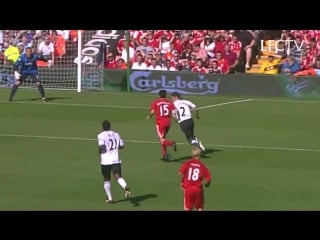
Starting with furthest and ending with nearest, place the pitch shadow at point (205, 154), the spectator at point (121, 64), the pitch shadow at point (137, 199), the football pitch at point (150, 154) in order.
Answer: the spectator at point (121, 64), the pitch shadow at point (205, 154), the football pitch at point (150, 154), the pitch shadow at point (137, 199)

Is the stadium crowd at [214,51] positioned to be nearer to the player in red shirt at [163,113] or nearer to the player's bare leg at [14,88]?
the player's bare leg at [14,88]

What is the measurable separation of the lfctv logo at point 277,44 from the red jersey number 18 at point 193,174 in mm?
25046

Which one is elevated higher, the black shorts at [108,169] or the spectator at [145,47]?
the spectator at [145,47]

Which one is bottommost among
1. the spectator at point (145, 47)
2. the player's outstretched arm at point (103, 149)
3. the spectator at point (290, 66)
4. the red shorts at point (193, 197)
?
the red shorts at point (193, 197)

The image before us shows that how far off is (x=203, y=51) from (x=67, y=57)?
23.1ft

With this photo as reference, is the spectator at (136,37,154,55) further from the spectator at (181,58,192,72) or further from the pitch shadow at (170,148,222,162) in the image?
the pitch shadow at (170,148,222,162)

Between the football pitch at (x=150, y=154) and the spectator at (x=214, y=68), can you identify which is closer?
the football pitch at (x=150, y=154)

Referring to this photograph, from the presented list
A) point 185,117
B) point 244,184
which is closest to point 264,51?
point 185,117

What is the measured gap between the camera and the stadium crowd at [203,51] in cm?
3794

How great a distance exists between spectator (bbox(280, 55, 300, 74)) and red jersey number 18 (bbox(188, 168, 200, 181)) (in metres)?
23.3

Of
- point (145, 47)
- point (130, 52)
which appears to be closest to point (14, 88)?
point (130, 52)

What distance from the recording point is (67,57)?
40.8 m

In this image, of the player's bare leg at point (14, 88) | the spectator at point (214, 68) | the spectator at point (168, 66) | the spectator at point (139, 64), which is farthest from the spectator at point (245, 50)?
the player's bare leg at point (14, 88)

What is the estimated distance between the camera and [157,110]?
21125mm
